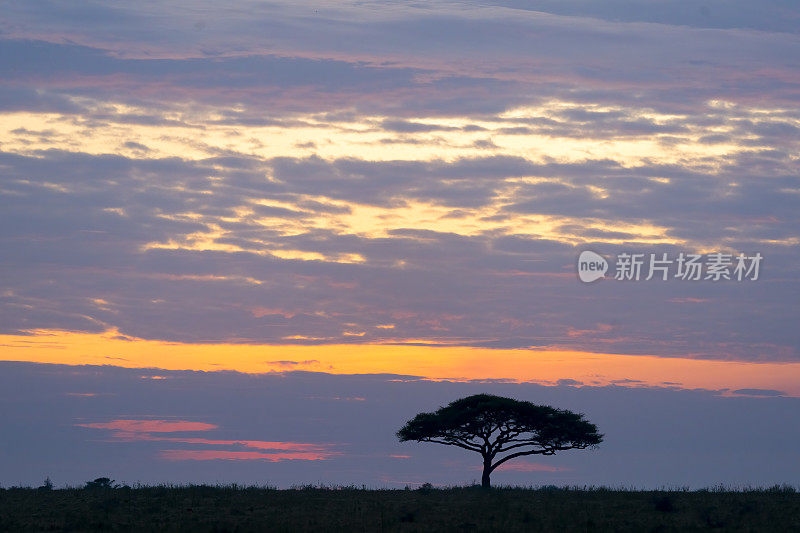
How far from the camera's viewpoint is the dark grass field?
1907 inches

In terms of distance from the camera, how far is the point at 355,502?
5534 cm

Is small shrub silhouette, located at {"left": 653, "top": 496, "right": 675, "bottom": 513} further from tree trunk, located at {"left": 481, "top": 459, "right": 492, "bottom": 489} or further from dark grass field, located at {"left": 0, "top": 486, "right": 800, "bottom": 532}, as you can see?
tree trunk, located at {"left": 481, "top": 459, "right": 492, "bottom": 489}

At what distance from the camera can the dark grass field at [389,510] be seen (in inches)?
1907

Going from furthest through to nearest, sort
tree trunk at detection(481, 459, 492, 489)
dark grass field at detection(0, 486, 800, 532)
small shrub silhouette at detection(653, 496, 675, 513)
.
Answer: tree trunk at detection(481, 459, 492, 489), small shrub silhouette at detection(653, 496, 675, 513), dark grass field at detection(0, 486, 800, 532)

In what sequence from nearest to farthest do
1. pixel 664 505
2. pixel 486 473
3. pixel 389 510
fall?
pixel 664 505 < pixel 389 510 < pixel 486 473

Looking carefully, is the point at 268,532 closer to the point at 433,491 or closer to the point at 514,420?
the point at 433,491

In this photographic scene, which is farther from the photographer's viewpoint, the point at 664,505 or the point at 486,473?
the point at 486,473

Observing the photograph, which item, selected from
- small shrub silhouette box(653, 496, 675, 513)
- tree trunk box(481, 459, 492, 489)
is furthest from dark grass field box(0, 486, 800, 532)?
tree trunk box(481, 459, 492, 489)

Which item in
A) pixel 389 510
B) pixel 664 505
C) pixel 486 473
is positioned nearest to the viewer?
pixel 664 505

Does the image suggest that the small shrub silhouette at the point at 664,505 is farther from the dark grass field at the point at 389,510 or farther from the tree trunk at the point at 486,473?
the tree trunk at the point at 486,473

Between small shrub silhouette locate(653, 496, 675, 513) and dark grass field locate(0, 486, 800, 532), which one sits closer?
dark grass field locate(0, 486, 800, 532)

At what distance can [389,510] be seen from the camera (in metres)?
52.6

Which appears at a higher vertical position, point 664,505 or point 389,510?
point 664,505

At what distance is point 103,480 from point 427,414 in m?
24.1
